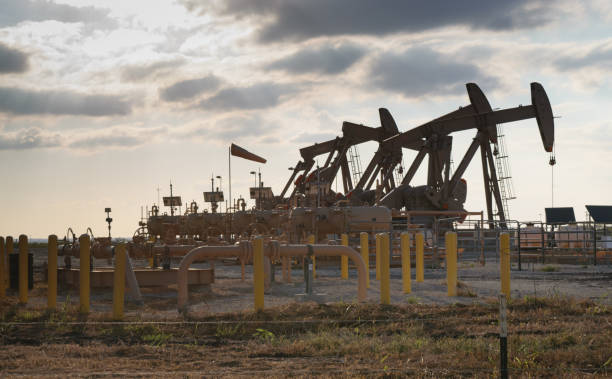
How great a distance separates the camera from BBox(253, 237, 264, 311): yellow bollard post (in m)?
9.80

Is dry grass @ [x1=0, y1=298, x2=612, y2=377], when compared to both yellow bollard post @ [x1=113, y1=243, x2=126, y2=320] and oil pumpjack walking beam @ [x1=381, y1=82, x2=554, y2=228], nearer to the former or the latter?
yellow bollard post @ [x1=113, y1=243, x2=126, y2=320]

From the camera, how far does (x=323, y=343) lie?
24.7 feet

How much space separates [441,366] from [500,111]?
31.0 m

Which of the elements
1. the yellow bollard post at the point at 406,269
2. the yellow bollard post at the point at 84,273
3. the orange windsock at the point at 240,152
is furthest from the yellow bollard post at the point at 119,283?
the orange windsock at the point at 240,152

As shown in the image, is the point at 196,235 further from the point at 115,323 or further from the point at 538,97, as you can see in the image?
the point at 115,323

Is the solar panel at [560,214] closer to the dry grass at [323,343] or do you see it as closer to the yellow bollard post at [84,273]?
the dry grass at [323,343]

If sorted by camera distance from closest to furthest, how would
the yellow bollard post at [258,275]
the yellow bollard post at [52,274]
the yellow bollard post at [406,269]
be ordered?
the yellow bollard post at [258,275]
the yellow bollard post at [52,274]
the yellow bollard post at [406,269]

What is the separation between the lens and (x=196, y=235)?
3225 cm

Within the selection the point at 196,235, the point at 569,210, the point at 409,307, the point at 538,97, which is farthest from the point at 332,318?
the point at 569,210

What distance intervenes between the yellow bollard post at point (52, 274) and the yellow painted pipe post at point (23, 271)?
3.92ft

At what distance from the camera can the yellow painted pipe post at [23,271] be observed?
12.1m

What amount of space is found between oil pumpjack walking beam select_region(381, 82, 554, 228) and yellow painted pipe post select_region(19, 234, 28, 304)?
88.8ft

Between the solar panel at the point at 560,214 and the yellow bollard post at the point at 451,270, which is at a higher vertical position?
the solar panel at the point at 560,214

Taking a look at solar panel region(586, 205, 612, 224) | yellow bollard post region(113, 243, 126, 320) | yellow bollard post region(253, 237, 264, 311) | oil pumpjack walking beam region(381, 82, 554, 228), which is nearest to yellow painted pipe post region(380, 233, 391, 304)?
yellow bollard post region(253, 237, 264, 311)
